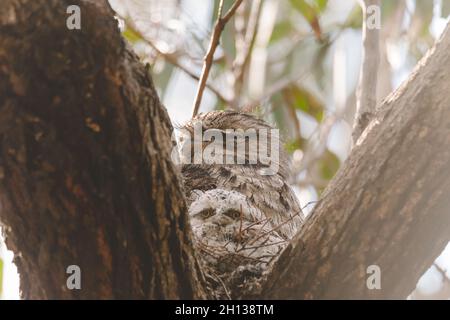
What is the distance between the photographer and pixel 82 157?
161 cm

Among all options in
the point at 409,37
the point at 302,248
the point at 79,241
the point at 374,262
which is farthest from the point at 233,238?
the point at 409,37

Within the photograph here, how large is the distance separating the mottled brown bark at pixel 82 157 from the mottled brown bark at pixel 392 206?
406mm

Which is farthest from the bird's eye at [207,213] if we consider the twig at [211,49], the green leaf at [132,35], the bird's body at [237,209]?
the green leaf at [132,35]

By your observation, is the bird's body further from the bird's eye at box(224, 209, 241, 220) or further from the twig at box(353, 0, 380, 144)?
the twig at box(353, 0, 380, 144)

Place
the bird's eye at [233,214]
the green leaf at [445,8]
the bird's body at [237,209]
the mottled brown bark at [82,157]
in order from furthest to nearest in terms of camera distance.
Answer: the green leaf at [445,8], the bird's eye at [233,214], the bird's body at [237,209], the mottled brown bark at [82,157]

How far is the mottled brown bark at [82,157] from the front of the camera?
156cm

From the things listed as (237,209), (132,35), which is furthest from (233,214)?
(132,35)

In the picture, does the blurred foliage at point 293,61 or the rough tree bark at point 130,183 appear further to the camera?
the blurred foliage at point 293,61

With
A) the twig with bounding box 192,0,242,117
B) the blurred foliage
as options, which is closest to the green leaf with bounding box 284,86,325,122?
the blurred foliage

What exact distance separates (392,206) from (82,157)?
2.51 feet

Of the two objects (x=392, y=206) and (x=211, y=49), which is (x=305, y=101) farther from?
(x=392, y=206)

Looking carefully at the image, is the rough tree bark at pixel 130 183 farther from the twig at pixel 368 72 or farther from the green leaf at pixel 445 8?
the green leaf at pixel 445 8

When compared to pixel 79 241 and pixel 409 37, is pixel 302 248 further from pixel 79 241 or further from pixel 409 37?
pixel 409 37
